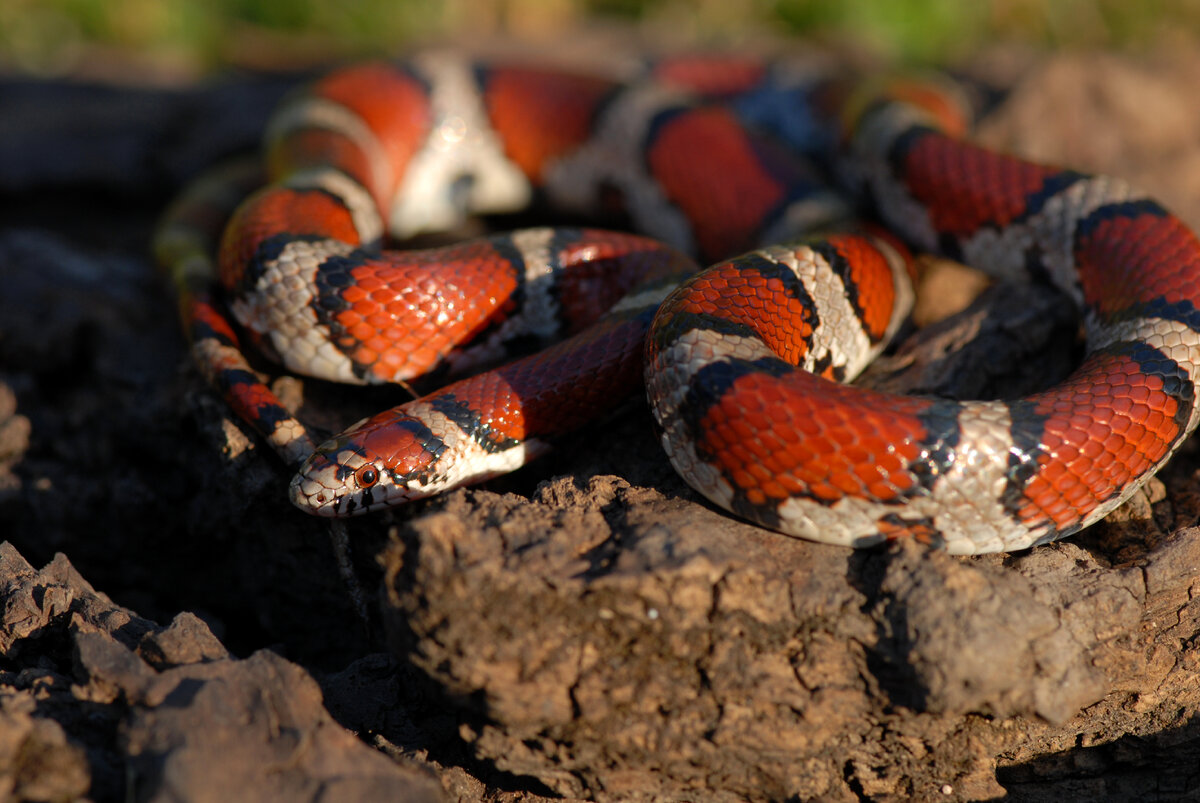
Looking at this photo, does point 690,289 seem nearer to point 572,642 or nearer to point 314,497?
point 572,642

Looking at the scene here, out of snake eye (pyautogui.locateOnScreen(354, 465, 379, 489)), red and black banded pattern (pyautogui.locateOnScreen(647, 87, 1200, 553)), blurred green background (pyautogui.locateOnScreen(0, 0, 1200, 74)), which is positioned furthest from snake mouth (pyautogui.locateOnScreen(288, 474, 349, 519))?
blurred green background (pyautogui.locateOnScreen(0, 0, 1200, 74))

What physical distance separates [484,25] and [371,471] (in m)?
7.67

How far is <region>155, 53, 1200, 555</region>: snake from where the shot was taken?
4.04m

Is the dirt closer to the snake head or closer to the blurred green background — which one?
the snake head

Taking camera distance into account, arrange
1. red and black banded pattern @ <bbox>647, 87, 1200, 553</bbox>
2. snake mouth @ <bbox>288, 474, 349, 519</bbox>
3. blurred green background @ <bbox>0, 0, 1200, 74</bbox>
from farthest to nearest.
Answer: blurred green background @ <bbox>0, 0, 1200, 74</bbox> → snake mouth @ <bbox>288, 474, 349, 519</bbox> → red and black banded pattern @ <bbox>647, 87, 1200, 553</bbox>

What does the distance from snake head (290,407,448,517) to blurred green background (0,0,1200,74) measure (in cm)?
648

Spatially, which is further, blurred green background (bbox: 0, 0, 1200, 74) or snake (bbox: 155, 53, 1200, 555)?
blurred green background (bbox: 0, 0, 1200, 74)

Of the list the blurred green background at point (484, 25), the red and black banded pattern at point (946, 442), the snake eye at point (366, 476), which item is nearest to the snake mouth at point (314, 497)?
the snake eye at point (366, 476)

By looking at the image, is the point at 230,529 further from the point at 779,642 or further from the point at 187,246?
the point at 779,642

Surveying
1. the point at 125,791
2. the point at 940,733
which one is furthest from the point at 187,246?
the point at 940,733

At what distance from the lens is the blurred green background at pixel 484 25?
998 cm

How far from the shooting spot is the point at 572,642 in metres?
3.63

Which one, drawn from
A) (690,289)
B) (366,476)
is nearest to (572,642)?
(366,476)

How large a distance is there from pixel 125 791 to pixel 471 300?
9.68ft
